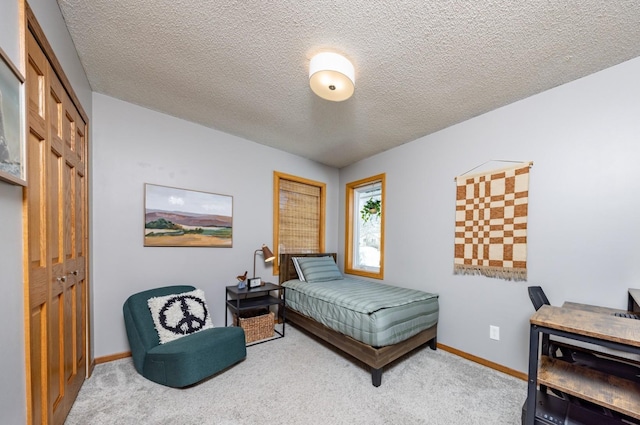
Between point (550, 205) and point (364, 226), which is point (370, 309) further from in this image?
point (364, 226)

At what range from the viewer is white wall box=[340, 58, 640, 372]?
1761mm

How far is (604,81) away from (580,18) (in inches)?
31.5

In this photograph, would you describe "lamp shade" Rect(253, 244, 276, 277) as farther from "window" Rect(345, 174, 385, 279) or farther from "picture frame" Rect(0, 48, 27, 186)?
"picture frame" Rect(0, 48, 27, 186)

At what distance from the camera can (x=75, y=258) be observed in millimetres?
1767

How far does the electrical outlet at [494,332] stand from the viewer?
2287 mm

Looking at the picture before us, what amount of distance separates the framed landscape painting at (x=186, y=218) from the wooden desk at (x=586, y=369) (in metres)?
2.88

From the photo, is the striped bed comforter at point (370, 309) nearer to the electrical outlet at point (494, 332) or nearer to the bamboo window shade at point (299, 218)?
the electrical outlet at point (494, 332)

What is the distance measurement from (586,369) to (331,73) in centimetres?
228

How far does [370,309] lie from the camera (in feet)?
7.05

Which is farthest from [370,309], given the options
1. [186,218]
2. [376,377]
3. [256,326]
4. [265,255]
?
[186,218]

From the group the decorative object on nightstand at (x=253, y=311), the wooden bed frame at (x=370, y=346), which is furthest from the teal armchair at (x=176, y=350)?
the wooden bed frame at (x=370, y=346)

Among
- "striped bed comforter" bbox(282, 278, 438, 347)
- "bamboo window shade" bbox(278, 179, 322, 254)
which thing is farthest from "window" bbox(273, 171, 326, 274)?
"striped bed comforter" bbox(282, 278, 438, 347)

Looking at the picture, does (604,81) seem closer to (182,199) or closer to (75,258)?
(182,199)

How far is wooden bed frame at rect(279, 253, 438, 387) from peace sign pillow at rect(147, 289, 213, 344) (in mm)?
1065
